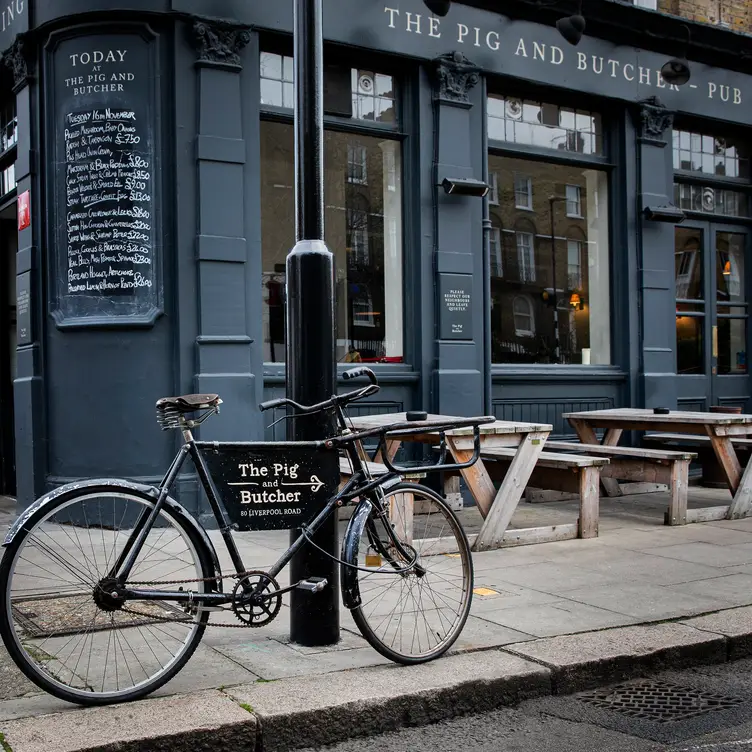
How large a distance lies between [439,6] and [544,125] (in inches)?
84.2

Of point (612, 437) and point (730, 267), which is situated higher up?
point (730, 267)

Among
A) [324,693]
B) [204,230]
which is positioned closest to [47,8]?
[204,230]

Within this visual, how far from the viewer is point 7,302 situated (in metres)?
10.9

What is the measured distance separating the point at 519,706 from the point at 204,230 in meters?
5.28

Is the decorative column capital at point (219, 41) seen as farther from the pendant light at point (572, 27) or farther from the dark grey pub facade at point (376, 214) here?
the pendant light at point (572, 27)

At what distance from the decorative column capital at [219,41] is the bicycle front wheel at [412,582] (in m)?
5.04

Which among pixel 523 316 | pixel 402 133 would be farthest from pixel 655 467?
pixel 402 133

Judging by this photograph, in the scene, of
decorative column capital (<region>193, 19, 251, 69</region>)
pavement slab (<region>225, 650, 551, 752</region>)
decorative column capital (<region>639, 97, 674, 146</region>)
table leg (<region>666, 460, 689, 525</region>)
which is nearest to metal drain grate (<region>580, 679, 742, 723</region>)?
pavement slab (<region>225, 650, 551, 752</region>)

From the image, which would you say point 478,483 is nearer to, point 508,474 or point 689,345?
point 508,474

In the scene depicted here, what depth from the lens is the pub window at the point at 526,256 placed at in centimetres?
1054

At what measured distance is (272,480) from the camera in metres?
4.16

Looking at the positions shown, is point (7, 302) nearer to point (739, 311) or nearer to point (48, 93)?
point (48, 93)

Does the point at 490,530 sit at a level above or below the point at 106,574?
below

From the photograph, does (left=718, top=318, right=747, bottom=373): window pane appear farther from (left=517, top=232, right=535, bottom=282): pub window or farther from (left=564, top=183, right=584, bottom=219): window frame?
(left=517, top=232, right=535, bottom=282): pub window
